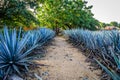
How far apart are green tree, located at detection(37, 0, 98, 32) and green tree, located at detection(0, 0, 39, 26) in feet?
54.6

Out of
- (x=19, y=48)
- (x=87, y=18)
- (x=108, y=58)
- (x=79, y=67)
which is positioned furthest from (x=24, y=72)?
(x=87, y=18)

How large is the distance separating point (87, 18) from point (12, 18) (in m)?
19.1

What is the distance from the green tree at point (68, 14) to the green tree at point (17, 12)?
54.6ft

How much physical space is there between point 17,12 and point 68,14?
17904 millimetres

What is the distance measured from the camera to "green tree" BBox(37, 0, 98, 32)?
29.4 m

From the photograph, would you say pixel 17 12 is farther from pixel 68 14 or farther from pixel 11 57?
pixel 68 14

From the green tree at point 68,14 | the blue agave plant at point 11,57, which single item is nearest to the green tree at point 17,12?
the blue agave plant at point 11,57

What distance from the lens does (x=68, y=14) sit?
29.2 m

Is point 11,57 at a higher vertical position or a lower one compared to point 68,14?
higher

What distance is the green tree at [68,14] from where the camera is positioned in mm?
29408

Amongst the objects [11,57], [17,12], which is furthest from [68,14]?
[11,57]

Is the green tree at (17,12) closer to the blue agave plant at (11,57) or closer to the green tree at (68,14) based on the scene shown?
the blue agave plant at (11,57)

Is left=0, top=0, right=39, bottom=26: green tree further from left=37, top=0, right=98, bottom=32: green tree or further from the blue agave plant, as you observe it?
left=37, top=0, right=98, bottom=32: green tree

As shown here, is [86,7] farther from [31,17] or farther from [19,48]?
[19,48]
